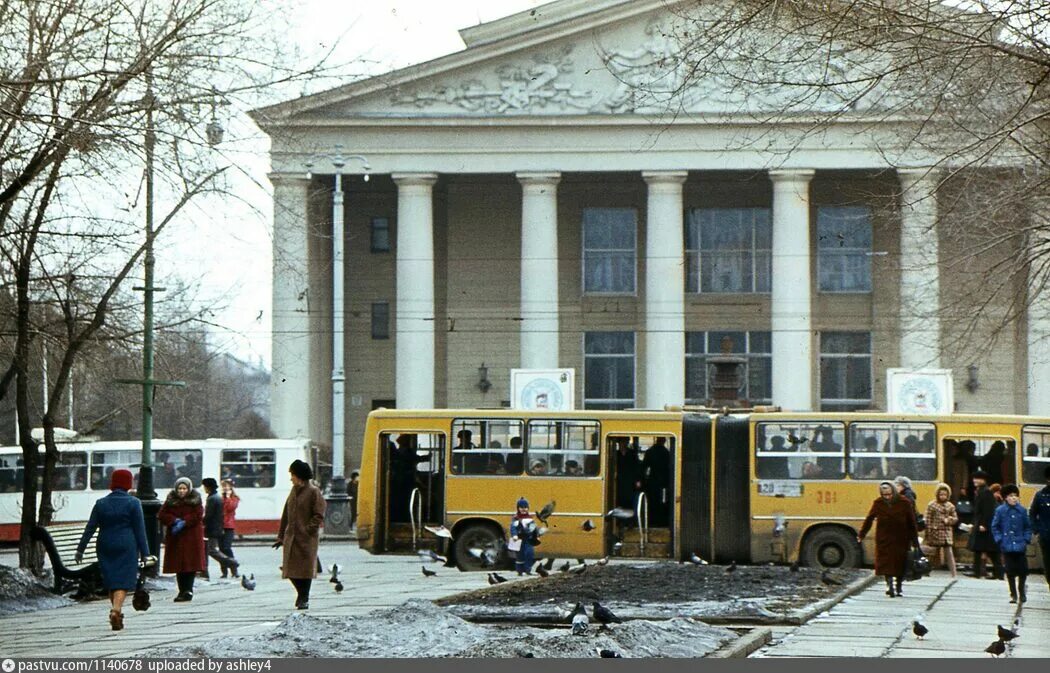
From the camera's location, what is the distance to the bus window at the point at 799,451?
30.6m

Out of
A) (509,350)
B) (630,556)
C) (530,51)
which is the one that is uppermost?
(530,51)

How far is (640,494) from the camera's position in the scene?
30.7 meters

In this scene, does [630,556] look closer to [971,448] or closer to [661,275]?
[971,448]

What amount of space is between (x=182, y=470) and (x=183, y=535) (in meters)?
27.9

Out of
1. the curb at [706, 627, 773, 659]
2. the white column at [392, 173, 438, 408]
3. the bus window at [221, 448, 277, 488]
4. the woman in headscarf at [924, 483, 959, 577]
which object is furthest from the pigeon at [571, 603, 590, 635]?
the white column at [392, 173, 438, 408]

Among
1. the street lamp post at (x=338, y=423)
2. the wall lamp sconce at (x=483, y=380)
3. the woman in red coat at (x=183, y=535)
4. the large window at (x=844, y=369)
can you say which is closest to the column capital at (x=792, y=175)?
the large window at (x=844, y=369)

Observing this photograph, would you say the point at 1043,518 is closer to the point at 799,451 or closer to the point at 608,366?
the point at 799,451

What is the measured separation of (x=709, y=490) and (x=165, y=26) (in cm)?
1455

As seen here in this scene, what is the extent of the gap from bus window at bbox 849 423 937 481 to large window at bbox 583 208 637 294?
33.5m

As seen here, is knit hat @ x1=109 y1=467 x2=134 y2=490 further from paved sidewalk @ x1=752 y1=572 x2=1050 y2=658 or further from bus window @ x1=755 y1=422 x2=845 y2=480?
bus window @ x1=755 y1=422 x2=845 y2=480

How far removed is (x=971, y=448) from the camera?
30875 mm

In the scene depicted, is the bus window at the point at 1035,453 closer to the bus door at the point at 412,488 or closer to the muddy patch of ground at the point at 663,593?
the muddy patch of ground at the point at 663,593

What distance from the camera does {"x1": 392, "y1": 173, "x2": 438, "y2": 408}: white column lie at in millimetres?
59438

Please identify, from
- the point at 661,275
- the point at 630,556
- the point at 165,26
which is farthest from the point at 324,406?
the point at 165,26
